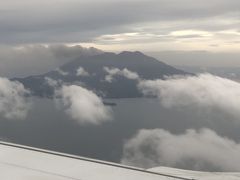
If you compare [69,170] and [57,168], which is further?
[57,168]

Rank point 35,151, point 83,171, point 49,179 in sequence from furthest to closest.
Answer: point 35,151, point 83,171, point 49,179

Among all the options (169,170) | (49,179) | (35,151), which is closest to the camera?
(49,179)

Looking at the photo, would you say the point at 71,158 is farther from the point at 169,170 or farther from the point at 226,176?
the point at 226,176

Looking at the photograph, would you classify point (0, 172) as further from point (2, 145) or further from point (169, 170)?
point (169, 170)

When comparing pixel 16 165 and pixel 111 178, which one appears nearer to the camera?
pixel 111 178

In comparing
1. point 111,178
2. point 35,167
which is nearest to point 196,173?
point 111,178

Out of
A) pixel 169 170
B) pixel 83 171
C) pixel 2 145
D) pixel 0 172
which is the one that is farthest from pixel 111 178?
pixel 2 145
